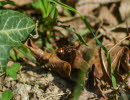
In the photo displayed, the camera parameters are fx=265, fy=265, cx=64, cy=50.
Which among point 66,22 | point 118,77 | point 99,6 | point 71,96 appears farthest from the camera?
point 99,6

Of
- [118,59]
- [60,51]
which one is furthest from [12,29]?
[118,59]

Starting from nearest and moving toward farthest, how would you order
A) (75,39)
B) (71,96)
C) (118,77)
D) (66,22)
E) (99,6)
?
(71,96)
(118,77)
(75,39)
(66,22)
(99,6)

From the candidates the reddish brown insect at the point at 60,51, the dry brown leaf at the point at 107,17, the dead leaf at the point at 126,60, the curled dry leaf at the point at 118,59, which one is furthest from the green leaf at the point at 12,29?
the dry brown leaf at the point at 107,17

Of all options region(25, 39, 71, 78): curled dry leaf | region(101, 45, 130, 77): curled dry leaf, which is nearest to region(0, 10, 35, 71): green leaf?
region(25, 39, 71, 78): curled dry leaf

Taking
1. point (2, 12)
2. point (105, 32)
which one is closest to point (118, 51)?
point (105, 32)

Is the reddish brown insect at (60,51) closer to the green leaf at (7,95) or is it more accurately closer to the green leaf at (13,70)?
the green leaf at (13,70)

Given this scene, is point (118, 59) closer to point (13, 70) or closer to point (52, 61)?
point (52, 61)

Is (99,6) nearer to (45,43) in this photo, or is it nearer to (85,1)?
(85,1)
